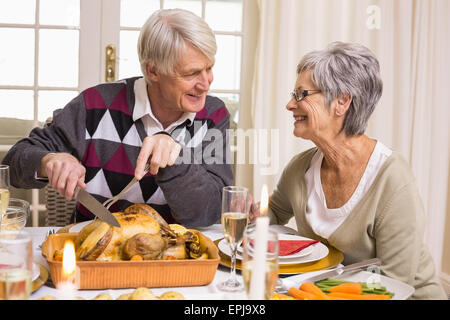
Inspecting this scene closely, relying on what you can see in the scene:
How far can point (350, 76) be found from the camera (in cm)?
160

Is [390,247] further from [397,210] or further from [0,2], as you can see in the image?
[0,2]

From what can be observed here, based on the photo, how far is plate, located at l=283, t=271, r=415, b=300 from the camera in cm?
99

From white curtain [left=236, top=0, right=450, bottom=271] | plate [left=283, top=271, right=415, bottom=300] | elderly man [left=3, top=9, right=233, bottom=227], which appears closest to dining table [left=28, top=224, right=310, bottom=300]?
plate [left=283, top=271, right=415, bottom=300]

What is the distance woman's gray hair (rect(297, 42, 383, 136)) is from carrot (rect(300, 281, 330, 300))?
771mm

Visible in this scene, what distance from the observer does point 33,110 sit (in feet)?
9.93

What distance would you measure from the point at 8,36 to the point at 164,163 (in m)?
2.16

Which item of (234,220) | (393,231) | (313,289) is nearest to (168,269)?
(234,220)

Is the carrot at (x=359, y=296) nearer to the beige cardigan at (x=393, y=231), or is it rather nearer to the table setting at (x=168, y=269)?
the table setting at (x=168, y=269)

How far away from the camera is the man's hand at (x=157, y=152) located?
1214 millimetres

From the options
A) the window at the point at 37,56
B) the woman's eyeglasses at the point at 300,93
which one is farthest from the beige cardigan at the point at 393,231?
the window at the point at 37,56

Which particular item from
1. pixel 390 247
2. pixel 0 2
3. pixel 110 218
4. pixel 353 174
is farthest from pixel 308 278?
pixel 0 2

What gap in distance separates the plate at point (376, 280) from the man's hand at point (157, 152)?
417 mm

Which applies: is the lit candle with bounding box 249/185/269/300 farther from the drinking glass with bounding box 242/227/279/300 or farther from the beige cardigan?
the beige cardigan

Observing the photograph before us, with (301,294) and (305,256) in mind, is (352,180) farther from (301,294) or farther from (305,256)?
(301,294)
